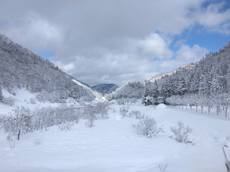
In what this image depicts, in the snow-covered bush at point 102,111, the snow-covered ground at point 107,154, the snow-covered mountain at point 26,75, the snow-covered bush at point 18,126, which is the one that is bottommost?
the snow-covered ground at point 107,154

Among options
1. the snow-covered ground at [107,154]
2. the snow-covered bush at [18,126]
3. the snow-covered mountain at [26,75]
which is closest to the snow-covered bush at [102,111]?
the snow-covered bush at [18,126]

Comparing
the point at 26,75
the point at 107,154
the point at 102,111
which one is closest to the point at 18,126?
the point at 107,154

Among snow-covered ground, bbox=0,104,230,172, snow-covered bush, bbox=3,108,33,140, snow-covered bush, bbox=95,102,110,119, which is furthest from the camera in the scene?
snow-covered bush, bbox=95,102,110,119

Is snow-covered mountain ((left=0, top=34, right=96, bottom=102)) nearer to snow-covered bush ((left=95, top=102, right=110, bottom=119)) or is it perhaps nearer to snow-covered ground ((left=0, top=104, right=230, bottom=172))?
snow-covered bush ((left=95, top=102, right=110, bottom=119))

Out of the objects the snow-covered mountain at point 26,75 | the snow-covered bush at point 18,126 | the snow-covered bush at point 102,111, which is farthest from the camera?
the snow-covered mountain at point 26,75

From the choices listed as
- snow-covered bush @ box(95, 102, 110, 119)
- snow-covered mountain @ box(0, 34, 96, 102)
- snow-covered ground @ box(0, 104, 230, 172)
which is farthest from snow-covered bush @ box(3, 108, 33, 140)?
snow-covered mountain @ box(0, 34, 96, 102)

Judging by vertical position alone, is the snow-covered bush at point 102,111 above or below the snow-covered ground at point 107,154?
above

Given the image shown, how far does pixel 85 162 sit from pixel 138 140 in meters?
4.65

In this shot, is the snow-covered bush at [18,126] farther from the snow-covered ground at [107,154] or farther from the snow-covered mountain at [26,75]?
the snow-covered mountain at [26,75]

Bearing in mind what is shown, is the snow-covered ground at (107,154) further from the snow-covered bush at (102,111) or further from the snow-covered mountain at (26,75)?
the snow-covered mountain at (26,75)

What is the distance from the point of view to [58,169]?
787 cm

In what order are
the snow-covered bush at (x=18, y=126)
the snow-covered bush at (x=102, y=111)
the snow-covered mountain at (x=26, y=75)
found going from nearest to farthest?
the snow-covered bush at (x=18, y=126) < the snow-covered bush at (x=102, y=111) < the snow-covered mountain at (x=26, y=75)

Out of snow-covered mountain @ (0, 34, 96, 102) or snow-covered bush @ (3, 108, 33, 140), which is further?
snow-covered mountain @ (0, 34, 96, 102)

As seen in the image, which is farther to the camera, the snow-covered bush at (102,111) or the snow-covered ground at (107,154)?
the snow-covered bush at (102,111)
